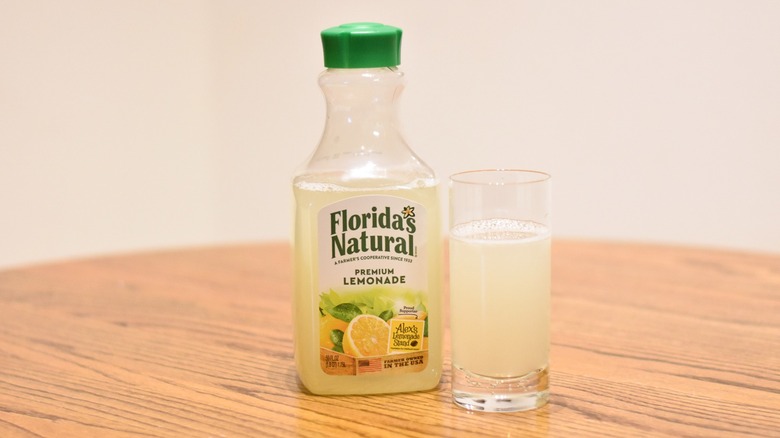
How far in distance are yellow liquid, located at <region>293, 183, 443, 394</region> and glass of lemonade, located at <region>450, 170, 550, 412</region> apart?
0.05 m

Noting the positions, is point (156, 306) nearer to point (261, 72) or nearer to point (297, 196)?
point (297, 196)

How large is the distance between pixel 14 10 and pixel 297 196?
6.35 ft

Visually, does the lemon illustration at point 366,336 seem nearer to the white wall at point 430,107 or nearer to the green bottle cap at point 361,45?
the green bottle cap at point 361,45

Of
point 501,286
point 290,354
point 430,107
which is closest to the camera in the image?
point 501,286

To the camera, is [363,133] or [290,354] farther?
[290,354]

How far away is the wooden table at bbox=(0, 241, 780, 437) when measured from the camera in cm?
92

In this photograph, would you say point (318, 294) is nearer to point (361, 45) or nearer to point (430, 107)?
point (361, 45)

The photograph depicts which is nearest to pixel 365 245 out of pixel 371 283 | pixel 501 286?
pixel 371 283

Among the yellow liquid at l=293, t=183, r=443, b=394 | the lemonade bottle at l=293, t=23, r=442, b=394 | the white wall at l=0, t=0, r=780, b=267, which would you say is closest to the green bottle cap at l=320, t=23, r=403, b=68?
the lemonade bottle at l=293, t=23, r=442, b=394

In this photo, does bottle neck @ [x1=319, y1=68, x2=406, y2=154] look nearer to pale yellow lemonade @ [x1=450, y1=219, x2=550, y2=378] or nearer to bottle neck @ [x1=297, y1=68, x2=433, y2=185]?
bottle neck @ [x1=297, y1=68, x2=433, y2=185]

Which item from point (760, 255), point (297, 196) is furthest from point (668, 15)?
point (297, 196)

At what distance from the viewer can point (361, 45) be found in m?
0.94

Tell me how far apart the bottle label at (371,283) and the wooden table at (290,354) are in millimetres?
49

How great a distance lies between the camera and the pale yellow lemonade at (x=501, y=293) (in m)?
0.91
